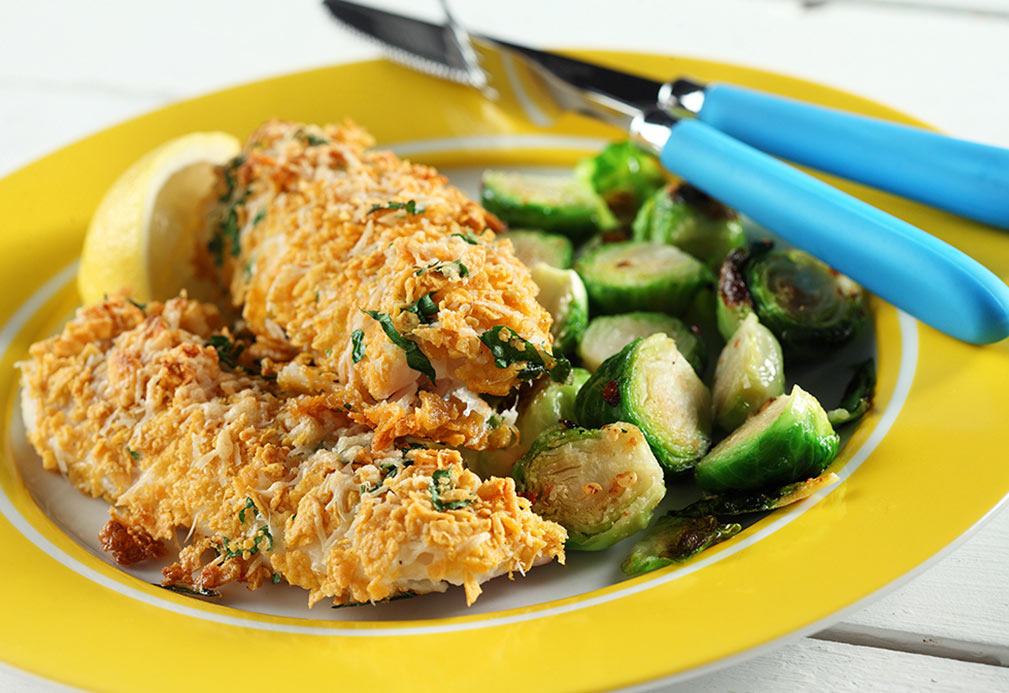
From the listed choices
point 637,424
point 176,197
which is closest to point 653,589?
point 637,424

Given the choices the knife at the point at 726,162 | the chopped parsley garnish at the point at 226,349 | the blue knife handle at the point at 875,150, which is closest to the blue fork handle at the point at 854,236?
the knife at the point at 726,162

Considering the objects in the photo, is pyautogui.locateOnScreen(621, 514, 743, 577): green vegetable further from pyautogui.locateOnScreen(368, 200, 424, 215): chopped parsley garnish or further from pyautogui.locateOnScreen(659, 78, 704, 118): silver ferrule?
pyautogui.locateOnScreen(659, 78, 704, 118): silver ferrule

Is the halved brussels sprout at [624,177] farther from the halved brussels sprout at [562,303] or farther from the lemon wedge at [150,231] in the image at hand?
the lemon wedge at [150,231]

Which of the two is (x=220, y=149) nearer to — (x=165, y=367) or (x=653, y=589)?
(x=165, y=367)

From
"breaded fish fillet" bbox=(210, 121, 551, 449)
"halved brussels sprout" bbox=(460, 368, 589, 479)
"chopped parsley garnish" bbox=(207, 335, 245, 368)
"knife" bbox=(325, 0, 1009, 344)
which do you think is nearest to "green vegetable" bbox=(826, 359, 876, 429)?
"knife" bbox=(325, 0, 1009, 344)

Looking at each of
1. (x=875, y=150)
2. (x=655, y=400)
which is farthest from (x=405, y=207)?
(x=875, y=150)

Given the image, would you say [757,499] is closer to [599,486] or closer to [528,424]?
[599,486]

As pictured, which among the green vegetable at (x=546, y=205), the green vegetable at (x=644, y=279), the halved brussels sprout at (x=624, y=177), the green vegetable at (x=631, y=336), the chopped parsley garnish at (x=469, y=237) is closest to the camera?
the chopped parsley garnish at (x=469, y=237)

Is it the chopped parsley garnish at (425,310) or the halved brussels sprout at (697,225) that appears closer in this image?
the chopped parsley garnish at (425,310)
